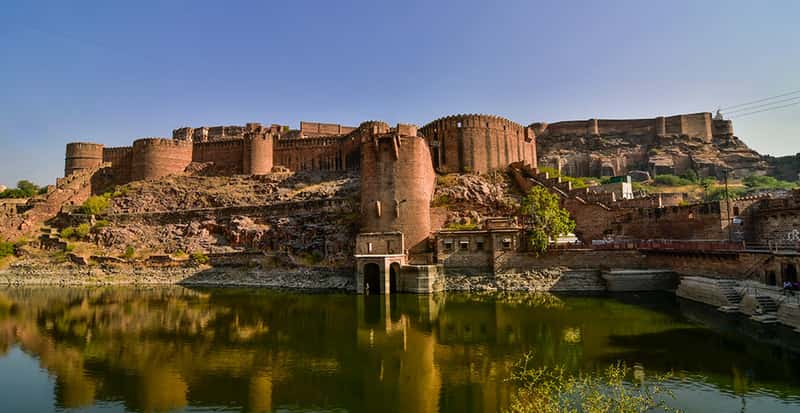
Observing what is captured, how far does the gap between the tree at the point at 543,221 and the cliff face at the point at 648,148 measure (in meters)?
31.1

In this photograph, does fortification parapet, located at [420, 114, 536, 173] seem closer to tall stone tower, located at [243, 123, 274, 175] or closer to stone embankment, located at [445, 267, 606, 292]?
stone embankment, located at [445, 267, 606, 292]

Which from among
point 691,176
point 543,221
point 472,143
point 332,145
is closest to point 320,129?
point 332,145

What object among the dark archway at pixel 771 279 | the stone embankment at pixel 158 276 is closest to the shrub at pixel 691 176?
the dark archway at pixel 771 279

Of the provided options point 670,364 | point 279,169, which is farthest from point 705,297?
point 279,169

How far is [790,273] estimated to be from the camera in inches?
826

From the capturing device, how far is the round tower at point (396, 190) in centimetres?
3412

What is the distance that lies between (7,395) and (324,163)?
41703 mm

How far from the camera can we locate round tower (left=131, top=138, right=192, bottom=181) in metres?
53.3

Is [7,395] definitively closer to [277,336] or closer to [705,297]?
[277,336]

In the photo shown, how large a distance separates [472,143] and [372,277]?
766 inches

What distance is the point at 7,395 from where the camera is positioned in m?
13.6

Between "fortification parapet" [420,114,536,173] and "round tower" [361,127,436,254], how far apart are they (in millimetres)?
11530

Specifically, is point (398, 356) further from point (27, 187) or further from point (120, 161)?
point (27, 187)

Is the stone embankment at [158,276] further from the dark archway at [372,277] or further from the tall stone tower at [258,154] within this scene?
the tall stone tower at [258,154]
